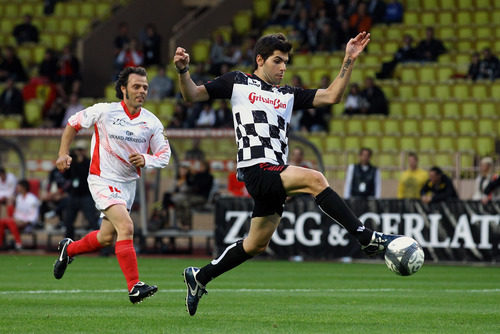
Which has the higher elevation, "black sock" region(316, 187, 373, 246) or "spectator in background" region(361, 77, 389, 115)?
"spectator in background" region(361, 77, 389, 115)

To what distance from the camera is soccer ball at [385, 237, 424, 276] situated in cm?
743

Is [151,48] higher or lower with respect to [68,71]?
higher

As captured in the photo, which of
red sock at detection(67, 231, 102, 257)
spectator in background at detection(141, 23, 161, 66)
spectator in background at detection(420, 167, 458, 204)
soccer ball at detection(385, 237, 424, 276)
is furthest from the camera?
spectator in background at detection(141, 23, 161, 66)

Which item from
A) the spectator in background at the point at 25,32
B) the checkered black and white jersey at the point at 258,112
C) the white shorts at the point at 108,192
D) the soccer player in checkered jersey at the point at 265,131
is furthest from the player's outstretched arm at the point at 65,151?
the spectator in background at the point at 25,32

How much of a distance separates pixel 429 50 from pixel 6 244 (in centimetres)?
1049

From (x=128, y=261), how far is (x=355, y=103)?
14.4m

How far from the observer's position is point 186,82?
803 cm

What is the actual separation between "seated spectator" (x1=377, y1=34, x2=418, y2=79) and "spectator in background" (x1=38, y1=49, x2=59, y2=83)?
8.49m

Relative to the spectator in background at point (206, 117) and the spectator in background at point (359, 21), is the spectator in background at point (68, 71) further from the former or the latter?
the spectator in background at point (359, 21)

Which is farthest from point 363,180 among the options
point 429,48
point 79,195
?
point 429,48

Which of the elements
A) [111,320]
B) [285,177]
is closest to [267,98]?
[285,177]

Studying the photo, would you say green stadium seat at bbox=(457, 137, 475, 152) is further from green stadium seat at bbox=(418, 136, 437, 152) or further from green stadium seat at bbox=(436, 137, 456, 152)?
green stadium seat at bbox=(418, 136, 437, 152)

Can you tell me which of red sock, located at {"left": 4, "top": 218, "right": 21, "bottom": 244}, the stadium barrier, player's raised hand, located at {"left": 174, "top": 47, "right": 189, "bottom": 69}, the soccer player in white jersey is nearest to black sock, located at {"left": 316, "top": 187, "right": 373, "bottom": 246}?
player's raised hand, located at {"left": 174, "top": 47, "right": 189, "bottom": 69}

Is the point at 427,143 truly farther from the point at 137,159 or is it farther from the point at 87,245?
the point at 137,159
